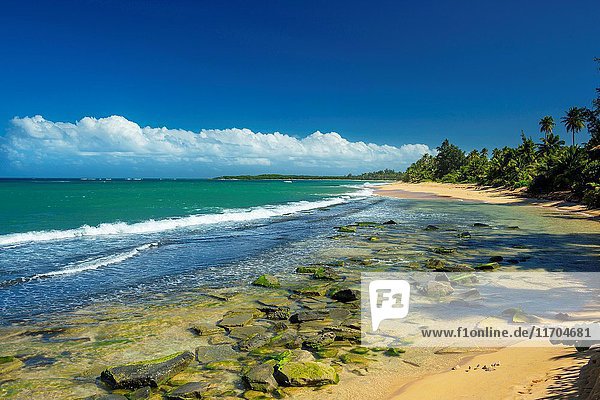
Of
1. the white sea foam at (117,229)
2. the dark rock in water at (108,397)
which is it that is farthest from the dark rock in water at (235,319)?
the white sea foam at (117,229)

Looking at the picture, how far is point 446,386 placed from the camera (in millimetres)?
6344

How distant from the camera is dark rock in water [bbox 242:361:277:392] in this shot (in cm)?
659

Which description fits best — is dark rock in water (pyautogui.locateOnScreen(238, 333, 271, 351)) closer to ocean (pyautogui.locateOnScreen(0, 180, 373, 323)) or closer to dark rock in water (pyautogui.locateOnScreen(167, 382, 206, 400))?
dark rock in water (pyautogui.locateOnScreen(167, 382, 206, 400))

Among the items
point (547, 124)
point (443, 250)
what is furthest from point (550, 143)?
point (443, 250)

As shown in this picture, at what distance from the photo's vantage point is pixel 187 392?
654cm

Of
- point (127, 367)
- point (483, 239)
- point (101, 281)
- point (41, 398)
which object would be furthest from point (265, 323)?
point (483, 239)

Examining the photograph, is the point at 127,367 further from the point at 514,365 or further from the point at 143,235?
the point at 143,235

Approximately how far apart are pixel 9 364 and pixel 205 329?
12.9 ft

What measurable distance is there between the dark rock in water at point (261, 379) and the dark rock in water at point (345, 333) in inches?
86.2

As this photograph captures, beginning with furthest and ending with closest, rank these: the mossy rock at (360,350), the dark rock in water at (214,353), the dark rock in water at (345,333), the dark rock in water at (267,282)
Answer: the dark rock in water at (267,282)
the dark rock in water at (345,333)
the mossy rock at (360,350)
the dark rock in water at (214,353)

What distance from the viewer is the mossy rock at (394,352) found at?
26.1 feet

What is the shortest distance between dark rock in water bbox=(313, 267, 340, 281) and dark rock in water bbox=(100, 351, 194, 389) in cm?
755

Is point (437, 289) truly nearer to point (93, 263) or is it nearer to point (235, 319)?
point (235, 319)

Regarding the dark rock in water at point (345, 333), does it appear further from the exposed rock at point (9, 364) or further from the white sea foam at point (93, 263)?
the white sea foam at point (93, 263)
